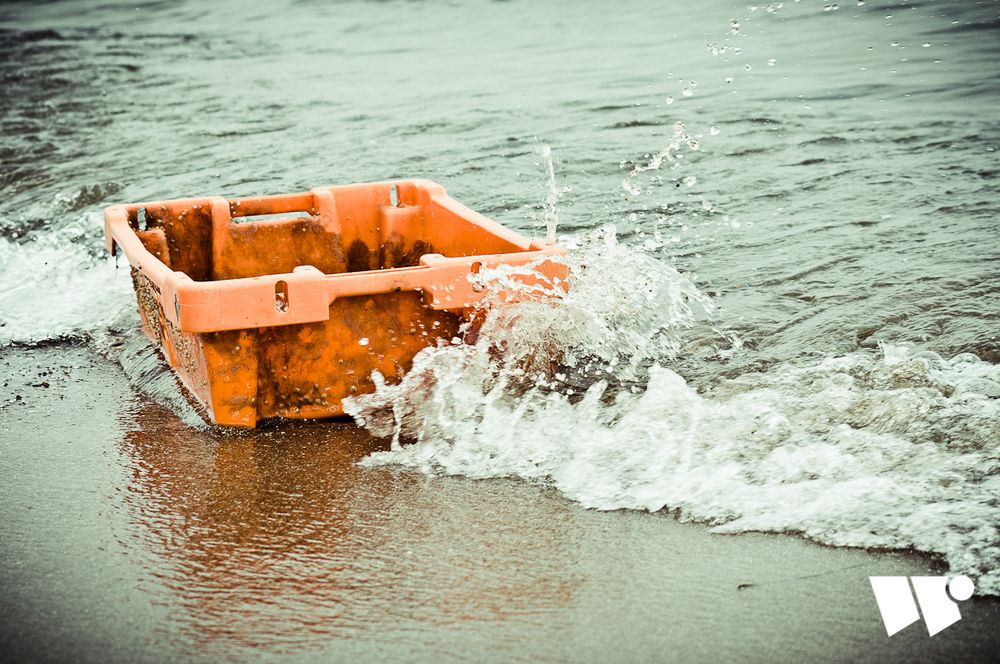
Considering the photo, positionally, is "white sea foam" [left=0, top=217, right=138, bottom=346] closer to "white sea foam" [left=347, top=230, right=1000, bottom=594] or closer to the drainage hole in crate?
the drainage hole in crate

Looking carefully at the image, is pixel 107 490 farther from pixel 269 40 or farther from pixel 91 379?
pixel 269 40

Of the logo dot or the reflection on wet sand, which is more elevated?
the reflection on wet sand

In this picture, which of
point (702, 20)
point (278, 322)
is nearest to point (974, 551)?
point (278, 322)

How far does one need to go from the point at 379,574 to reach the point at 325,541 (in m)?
0.27

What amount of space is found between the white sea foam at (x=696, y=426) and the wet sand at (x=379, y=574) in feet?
0.44

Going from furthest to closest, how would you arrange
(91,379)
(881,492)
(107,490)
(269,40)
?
(269,40) < (91,379) < (107,490) < (881,492)

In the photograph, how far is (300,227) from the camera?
5355 millimetres

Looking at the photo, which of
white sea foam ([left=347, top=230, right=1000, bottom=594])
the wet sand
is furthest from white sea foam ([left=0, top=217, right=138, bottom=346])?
white sea foam ([left=347, top=230, right=1000, bottom=594])

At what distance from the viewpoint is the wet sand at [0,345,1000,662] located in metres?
2.80

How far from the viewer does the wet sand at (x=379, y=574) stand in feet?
9.20

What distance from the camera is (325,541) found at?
132 inches

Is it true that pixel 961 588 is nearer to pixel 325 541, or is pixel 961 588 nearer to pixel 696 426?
pixel 696 426

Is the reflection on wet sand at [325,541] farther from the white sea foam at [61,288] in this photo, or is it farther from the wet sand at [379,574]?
the white sea foam at [61,288]

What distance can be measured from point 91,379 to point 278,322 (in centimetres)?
142
